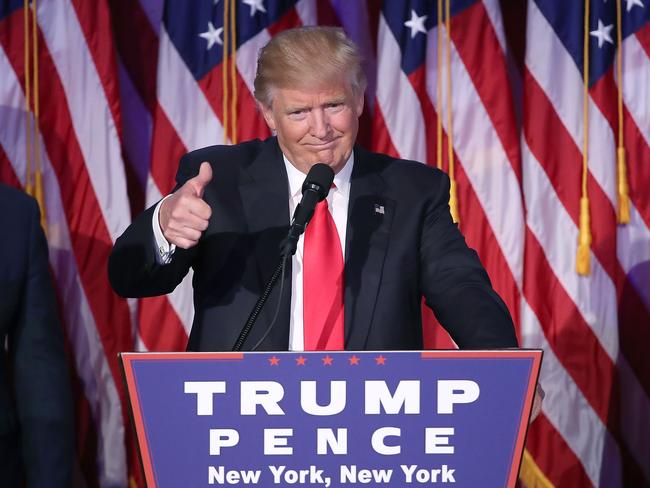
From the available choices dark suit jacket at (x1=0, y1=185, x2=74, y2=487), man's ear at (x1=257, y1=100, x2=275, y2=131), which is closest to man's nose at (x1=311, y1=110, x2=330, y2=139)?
man's ear at (x1=257, y1=100, x2=275, y2=131)

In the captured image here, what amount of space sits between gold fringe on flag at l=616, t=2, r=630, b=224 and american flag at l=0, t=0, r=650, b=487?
20mm

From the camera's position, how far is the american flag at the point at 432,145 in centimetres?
324

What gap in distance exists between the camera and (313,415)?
3.88 ft

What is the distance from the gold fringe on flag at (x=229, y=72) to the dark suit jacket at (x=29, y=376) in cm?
157

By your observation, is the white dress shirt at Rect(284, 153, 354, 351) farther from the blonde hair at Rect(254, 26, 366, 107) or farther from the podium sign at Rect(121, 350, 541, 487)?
the podium sign at Rect(121, 350, 541, 487)

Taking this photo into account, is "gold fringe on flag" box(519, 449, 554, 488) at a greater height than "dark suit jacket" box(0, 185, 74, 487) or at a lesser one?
lesser

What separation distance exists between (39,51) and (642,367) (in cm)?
240

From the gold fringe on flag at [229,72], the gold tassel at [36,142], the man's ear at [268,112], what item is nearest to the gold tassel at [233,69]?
the gold fringe on flag at [229,72]

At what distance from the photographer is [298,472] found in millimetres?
1186

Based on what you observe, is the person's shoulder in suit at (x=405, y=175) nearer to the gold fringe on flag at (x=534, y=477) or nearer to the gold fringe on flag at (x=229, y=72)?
the gold fringe on flag at (x=229, y=72)

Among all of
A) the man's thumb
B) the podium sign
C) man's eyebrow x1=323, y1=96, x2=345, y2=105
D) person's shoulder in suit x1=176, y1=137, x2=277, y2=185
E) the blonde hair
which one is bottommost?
the podium sign

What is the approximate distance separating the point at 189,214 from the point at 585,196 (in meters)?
2.23

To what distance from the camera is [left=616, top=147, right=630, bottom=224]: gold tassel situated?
10.9ft

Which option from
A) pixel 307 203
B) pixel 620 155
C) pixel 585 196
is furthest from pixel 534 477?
pixel 307 203
